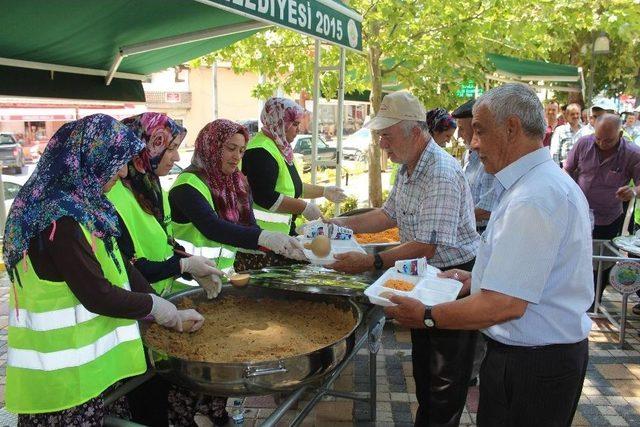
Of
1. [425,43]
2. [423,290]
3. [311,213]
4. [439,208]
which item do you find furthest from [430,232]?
[425,43]

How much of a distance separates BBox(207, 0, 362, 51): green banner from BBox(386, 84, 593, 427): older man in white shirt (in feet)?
4.99

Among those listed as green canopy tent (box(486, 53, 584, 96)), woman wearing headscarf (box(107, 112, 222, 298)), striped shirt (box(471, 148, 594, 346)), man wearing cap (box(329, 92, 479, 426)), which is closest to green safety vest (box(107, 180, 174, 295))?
woman wearing headscarf (box(107, 112, 222, 298))

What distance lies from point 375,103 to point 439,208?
17.2 ft

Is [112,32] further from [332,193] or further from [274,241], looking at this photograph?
[274,241]

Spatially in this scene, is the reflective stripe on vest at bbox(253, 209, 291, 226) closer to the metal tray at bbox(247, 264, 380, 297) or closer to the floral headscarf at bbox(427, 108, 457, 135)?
the metal tray at bbox(247, 264, 380, 297)

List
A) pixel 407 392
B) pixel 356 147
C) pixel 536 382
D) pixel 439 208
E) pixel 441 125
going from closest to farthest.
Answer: pixel 536 382, pixel 439 208, pixel 407 392, pixel 441 125, pixel 356 147

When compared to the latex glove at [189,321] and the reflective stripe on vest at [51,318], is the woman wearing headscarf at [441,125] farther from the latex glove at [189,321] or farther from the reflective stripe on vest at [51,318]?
the reflective stripe on vest at [51,318]

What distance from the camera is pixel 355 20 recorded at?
4199mm

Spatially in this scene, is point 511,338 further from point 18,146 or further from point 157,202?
point 18,146

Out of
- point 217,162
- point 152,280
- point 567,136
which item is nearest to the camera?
point 152,280

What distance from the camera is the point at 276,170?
3514mm

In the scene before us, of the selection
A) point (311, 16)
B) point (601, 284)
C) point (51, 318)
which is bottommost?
point (601, 284)

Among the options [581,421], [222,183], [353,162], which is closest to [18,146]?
[353,162]

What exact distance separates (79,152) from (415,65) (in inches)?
241
